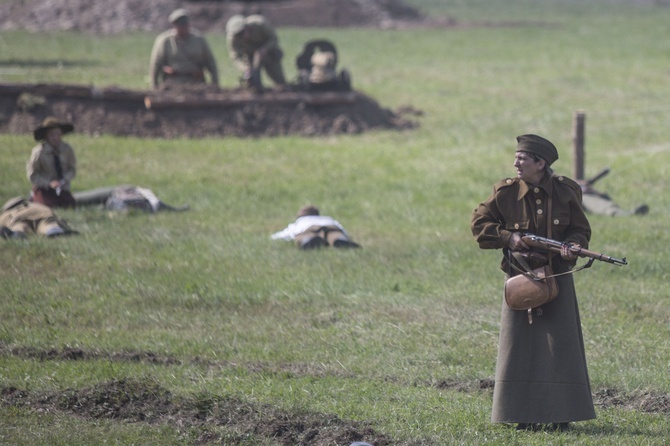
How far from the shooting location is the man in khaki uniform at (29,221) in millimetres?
13531

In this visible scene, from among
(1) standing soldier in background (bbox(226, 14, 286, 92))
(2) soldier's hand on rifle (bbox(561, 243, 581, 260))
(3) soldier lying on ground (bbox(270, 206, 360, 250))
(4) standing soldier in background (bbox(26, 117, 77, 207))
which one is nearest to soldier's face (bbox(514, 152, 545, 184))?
(2) soldier's hand on rifle (bbox(561, 243, 581, 260))

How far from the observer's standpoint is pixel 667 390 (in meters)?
8.49

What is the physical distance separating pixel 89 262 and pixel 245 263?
1.70 metres

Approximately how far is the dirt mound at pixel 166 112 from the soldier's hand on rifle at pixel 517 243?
1385cm

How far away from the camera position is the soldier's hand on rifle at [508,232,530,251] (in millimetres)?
7438

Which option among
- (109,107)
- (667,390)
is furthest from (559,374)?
(109,107)

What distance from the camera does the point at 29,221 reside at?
1372 centimetres

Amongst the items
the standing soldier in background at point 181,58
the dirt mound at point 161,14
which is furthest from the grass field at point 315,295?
the dirt mound at point 161,14

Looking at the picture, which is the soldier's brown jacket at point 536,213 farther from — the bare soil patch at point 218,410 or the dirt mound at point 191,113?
the dirt mound at point 191,113

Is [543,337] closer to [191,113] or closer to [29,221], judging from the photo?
[29,221]

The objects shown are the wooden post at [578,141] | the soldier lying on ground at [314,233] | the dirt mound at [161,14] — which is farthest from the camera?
the dirt mound at [161,14]

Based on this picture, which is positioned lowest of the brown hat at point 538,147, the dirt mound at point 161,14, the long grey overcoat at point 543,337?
the long grey overcoat at point 543,337

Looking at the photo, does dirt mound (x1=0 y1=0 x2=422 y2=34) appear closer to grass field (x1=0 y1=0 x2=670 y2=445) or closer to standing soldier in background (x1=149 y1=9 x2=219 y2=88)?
grass field (x1=0 y1=0 x2=670 y2=445)

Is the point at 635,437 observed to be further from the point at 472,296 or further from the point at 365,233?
the point at 365,233
